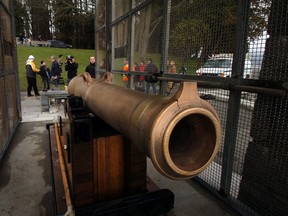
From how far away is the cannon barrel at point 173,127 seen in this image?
4.22ft

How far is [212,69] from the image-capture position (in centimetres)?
286

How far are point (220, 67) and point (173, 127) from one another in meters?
1.68

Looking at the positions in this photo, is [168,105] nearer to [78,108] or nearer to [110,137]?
[110,137]

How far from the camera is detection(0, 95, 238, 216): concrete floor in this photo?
2684 mm

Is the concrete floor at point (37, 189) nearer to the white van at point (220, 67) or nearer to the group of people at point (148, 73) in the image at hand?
the group of people at point (148, 73)

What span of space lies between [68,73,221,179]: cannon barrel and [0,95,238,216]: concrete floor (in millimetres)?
1366

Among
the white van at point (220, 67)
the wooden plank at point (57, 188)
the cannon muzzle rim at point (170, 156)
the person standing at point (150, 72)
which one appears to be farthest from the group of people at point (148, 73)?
the cannon muzzle rim at point (170, 156)

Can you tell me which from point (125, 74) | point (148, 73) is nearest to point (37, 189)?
point (148, 73)

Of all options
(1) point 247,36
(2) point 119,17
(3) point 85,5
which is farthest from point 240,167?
(3) point 85,5

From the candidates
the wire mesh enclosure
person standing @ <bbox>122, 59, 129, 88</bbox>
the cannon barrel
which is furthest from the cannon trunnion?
person standing @ <bbox>122, 59, 129, 88</bbox>

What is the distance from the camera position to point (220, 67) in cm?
275

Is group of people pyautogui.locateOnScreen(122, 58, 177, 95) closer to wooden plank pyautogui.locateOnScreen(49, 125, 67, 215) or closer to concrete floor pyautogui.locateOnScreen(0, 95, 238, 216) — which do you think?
concrete floor pyautogui.locateOnScreen(0, 95, 238, 216)

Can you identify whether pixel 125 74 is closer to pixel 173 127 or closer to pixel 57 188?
pixel 57 188

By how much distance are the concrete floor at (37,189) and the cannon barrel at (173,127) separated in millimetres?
1366
